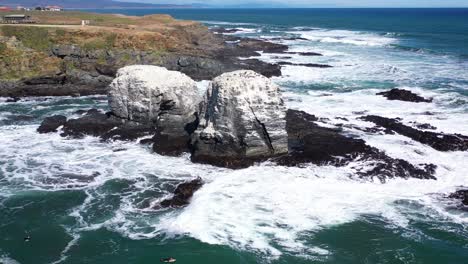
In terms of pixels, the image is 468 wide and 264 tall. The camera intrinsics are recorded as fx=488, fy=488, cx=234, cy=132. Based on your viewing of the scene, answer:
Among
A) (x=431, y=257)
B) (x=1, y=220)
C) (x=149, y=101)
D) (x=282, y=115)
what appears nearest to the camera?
(x=431, y=257)

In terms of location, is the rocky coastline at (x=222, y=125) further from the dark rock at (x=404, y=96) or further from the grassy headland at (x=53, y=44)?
the grassy headland at (x=53, y=44)

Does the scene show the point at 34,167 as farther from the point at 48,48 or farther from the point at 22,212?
the point at 48,48

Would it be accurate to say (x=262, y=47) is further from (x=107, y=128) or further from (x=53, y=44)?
(x=107, y=128)

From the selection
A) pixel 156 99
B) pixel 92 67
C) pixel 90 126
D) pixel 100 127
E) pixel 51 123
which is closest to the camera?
pixel 156 99

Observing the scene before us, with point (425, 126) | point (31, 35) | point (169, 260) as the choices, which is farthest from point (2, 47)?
point (425, 126)

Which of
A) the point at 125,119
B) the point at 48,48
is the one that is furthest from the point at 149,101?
the point at 48,48

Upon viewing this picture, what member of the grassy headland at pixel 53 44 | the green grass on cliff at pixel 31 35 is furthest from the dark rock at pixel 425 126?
the green grass on cliff at pixel 31 35
